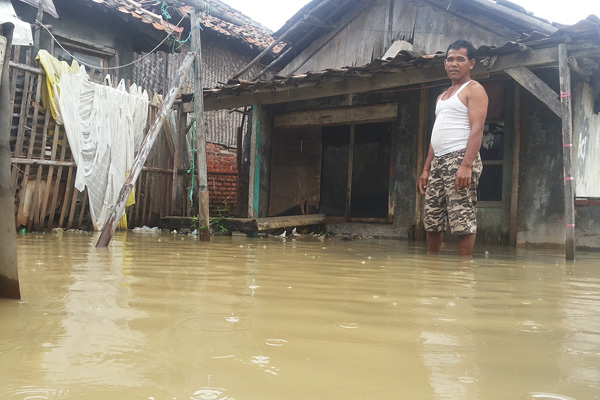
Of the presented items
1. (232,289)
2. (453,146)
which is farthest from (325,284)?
(453,146)

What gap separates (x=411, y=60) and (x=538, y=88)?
4.62 ft

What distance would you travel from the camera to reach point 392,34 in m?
8.16

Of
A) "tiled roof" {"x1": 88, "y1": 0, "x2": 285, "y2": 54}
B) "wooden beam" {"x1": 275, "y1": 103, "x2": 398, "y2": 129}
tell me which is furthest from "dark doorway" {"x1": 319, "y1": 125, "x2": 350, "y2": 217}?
"tiled roof" {"x1": 88, "y1": 0, "x2": 285, "y2": 54}

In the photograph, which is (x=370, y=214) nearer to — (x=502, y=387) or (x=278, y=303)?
(x=278, y=303)

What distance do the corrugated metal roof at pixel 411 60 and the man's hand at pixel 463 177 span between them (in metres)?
2.04

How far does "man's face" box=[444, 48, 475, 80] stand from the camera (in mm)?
4289

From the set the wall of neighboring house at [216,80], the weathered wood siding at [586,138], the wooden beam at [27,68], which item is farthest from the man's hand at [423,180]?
the wall of neighboring house at [216,80]

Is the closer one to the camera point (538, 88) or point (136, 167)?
point (136, 167)

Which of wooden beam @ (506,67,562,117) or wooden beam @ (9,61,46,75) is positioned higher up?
wooden beam @ (9,61,46,75)

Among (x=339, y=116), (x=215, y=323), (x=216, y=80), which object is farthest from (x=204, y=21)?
(x=215, y=323)

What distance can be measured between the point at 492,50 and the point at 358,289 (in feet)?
13.6

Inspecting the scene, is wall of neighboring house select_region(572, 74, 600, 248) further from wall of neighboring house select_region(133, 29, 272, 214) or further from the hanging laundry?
wall of neighboring house select_region(133, 29, 272, 214)

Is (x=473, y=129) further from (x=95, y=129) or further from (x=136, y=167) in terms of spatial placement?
(x=95, y=129)

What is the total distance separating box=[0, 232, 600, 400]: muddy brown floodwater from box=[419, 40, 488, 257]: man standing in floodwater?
1447 mm
